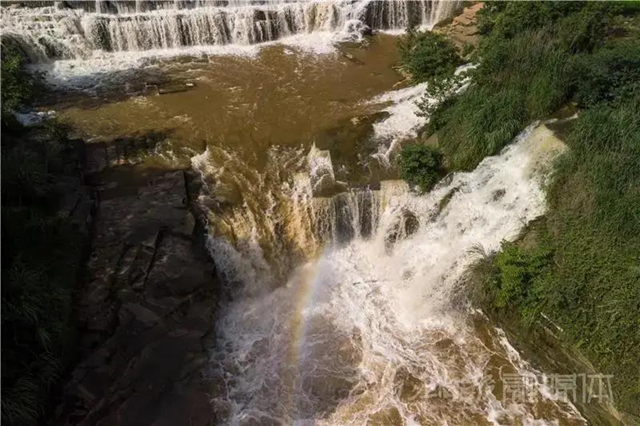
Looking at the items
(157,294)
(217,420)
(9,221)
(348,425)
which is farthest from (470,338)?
(9,221)

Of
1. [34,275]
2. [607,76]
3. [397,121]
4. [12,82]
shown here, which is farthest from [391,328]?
[12,82]

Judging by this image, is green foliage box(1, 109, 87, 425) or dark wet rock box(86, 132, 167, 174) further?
dark wet rock box(86, 132, 167, 174)

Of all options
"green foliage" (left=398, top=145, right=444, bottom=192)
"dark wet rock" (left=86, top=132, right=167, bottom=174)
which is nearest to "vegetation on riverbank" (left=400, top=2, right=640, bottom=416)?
"green foliage" (left=398, top=145, right=444, bottom=192)

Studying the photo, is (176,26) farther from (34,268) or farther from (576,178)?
(576,178)

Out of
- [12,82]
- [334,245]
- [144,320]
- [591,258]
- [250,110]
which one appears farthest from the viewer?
[250,110]

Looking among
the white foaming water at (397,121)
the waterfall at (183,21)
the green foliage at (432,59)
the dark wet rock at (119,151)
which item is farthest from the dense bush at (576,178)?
the waterfall at (183,21)

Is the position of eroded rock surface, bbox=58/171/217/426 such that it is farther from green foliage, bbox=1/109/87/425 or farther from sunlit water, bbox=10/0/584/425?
sunlit water, bbox=10/0/584/425

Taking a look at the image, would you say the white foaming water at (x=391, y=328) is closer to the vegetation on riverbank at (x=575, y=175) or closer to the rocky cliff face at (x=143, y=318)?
the vegetation on riverbank at (x=575, y=175)
